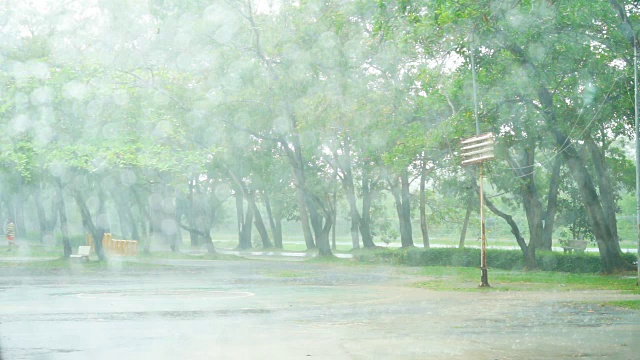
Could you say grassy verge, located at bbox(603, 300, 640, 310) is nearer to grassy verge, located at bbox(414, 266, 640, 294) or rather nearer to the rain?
the rain

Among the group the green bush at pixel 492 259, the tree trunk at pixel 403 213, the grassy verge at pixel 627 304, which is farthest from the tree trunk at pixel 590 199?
the tree trunk at pixel 403 213

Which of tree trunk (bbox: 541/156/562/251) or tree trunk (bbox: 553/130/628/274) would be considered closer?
tree trunk (bbox: 553/130/628/274)

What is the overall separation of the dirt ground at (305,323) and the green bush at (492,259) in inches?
422

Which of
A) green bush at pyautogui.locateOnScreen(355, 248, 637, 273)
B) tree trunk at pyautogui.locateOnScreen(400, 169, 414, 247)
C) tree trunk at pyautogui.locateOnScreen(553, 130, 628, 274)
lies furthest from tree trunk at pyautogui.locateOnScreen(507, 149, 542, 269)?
tree trunk at pyautogui.locateOnScreen(400, 169, 414, 247)

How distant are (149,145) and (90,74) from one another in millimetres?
4234

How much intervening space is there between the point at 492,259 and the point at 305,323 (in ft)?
79.6

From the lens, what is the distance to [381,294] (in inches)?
841

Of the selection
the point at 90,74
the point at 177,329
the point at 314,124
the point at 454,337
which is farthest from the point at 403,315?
the point at 314,124

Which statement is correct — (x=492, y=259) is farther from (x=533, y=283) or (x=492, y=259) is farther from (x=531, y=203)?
(x=533, y=283)

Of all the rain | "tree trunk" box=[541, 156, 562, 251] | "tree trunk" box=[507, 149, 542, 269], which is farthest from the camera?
"tree trunk" box=[541, 156, 562, 251]

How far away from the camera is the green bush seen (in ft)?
105

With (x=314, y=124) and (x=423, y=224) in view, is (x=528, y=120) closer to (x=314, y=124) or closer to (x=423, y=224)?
(x=314, y=124)

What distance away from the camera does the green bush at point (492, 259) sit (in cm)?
3209

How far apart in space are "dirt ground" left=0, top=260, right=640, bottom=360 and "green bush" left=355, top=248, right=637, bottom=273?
35.2 ft
